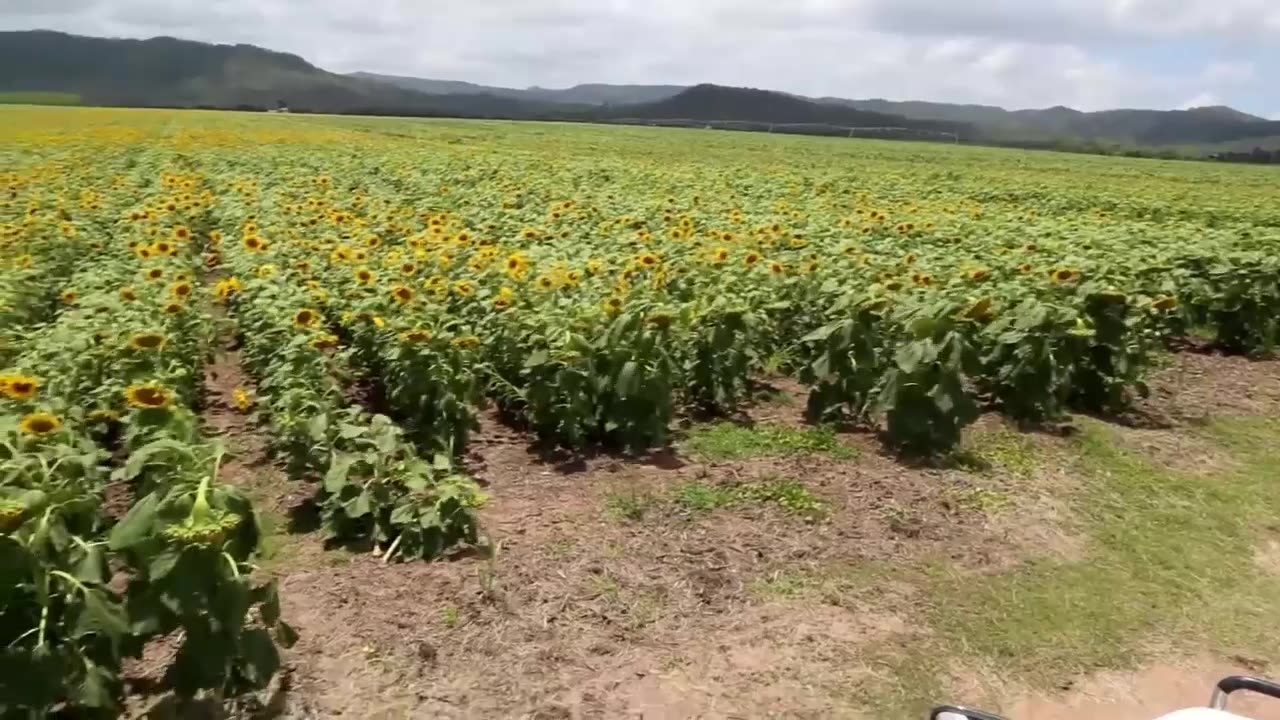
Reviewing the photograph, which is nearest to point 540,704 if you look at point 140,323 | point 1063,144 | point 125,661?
point 125,661

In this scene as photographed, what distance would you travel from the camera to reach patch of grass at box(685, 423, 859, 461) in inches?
231

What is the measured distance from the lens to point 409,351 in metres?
5.39

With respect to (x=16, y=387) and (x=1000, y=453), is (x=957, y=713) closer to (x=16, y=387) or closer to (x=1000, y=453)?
(x=16, y=387)

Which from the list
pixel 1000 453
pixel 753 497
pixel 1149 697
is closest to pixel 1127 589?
pixel 1149 697

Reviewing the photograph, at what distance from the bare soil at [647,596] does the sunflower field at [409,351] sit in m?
0.26

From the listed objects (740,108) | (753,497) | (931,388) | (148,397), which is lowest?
(740,108)

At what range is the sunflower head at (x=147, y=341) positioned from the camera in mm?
4711

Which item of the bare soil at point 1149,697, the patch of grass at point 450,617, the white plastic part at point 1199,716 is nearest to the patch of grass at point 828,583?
→ the bare soil at point 1149,697

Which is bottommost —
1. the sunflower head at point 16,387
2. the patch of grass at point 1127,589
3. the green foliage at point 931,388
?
the patch of grass at point 1127,589

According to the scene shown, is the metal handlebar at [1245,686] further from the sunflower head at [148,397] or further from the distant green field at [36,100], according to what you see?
the distant green field at [36,100]

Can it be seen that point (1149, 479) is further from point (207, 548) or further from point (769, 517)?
point (207, 548)

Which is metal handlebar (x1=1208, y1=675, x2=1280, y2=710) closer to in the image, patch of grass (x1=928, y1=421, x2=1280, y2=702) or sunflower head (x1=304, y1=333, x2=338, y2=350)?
patch of grass (x1=928, y1=421, x2=1280, y2=702)

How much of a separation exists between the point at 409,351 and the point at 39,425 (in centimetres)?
223

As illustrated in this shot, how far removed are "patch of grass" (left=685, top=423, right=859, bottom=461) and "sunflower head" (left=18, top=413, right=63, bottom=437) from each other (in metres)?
3.31
